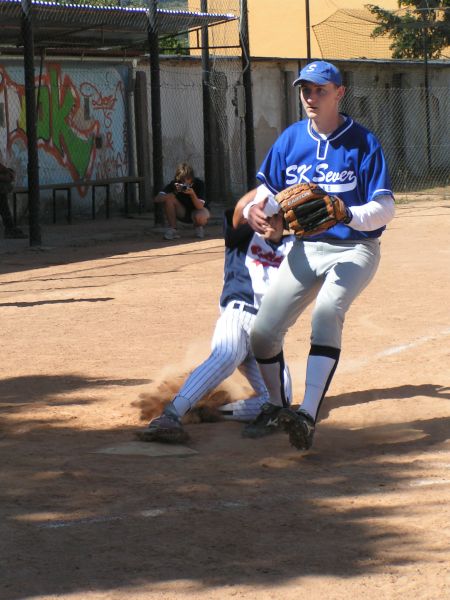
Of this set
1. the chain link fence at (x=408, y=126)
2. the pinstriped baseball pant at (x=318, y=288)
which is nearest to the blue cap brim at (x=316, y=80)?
the pinstriped baseball pant at (x=318, y=288)

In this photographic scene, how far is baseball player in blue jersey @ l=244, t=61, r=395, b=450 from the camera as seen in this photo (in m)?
5.63

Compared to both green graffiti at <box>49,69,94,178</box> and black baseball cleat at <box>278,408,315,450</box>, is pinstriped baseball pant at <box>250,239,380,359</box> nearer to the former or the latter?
black baseball cleat at <box>278,408,315,450</box>

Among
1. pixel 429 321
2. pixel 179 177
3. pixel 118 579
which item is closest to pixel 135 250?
pixel 179 177

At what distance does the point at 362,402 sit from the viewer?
6.95 meters

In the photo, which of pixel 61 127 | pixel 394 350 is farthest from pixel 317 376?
pixel 61 127

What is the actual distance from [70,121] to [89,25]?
3.22 m

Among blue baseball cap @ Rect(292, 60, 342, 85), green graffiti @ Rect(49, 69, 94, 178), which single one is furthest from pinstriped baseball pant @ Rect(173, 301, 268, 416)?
green graffiti @ Rect(49, 69, 94, 178)

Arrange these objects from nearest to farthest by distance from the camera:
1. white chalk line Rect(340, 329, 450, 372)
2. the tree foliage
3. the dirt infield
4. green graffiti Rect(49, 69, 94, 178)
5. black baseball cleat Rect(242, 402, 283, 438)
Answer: the dirt infield → black baseball cleat Rect(242, 402, 283, 438) → white chalk line Rect(340, 329, 450, 372) → green graffiti Rect(49, 69, 94, 178) → the tree foliage

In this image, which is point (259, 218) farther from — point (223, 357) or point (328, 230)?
point (223, 357)

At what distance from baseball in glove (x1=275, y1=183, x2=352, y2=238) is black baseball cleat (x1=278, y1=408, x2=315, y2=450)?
0.89 meters

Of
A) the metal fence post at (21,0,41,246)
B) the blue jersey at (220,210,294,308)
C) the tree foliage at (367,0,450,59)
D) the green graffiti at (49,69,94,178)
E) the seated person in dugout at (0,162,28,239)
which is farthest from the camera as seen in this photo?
the tree foliage at (367,0,450,59)

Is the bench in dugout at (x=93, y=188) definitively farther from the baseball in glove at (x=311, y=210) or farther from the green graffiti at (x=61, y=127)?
the baseball in glove at (x=311, y=210)

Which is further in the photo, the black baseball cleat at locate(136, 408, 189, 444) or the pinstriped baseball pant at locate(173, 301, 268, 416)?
the pinstriped baseball pant at locate(173, 301, 268, 416)

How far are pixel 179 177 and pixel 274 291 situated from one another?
1050 cm
